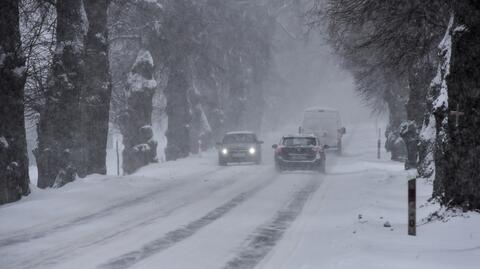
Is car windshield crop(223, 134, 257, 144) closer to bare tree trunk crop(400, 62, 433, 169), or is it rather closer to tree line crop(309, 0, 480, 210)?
bare tree trunk crop(400, 62, 433, 169)

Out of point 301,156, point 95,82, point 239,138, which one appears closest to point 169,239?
point 95,82

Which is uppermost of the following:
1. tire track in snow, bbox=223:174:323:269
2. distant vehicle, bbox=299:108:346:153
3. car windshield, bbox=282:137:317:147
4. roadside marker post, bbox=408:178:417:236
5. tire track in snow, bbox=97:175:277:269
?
distant vehicle, bbox=299:108:346:153

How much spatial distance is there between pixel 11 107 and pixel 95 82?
5.76 metres

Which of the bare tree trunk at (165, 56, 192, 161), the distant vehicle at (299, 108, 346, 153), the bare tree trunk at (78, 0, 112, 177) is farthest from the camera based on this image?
the distant vehicle at (299, 108, 346, 153)

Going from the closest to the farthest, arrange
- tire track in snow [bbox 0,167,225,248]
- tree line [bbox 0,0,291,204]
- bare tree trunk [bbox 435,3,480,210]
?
bare tree trunk [bbox 435,3,480,210] → tire track in snow [bbox 0,167,225,248] → tree line [bbox 0,0,291,204]

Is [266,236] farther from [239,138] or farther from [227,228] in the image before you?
[239,138]

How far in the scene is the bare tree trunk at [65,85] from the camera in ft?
54.2

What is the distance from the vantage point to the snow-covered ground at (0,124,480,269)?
8.69 metres

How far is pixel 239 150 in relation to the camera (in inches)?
1220

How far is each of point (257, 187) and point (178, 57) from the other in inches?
488

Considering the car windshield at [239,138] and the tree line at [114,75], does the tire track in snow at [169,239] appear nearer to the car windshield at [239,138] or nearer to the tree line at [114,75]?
the tree line at [114,75]

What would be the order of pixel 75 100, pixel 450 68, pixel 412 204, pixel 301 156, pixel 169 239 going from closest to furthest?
pixel 412 204 → pixel 450 68 → pixel 169 239 → pixel 75 100 → pixel 301 156

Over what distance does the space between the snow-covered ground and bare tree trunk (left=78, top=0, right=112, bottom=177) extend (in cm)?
165

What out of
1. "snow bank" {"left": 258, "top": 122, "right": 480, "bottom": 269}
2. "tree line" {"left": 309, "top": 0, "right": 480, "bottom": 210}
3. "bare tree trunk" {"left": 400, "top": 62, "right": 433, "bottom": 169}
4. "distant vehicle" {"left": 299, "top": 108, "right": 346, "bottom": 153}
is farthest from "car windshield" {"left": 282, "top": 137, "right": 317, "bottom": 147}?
"distant vehicle" {"left": 299, "top": 108, "right": 346, "bottom": 153}
